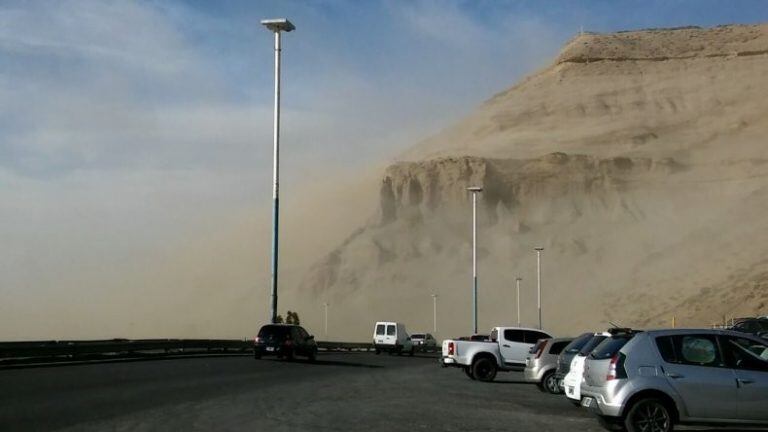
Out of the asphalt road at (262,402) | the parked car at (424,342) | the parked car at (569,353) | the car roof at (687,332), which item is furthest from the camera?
the parked car at (424,342)

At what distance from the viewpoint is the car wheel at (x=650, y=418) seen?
12.2 metres

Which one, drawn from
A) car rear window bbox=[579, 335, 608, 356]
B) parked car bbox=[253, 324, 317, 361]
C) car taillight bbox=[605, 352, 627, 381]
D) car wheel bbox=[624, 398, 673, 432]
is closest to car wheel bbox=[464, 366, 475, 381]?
parked car bbox=[253, 324, 317, 361]

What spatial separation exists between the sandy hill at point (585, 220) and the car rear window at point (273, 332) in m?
48.5

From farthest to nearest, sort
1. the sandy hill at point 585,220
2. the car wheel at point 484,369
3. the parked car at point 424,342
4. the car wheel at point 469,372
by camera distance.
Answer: the sandy hill at point 585,220 < the parked car at point 424,342 < the car wheel at point 469,372 < the car wheel at point 484,369

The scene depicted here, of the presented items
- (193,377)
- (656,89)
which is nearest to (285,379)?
(193,377)

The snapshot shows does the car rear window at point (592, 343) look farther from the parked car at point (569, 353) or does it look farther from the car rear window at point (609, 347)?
the car rear window at point (609, 347)

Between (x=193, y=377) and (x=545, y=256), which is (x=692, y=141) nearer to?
(x=545, y=256)

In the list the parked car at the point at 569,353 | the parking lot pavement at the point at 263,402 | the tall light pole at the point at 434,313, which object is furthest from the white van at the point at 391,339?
the tall light pole at the point at 434,313

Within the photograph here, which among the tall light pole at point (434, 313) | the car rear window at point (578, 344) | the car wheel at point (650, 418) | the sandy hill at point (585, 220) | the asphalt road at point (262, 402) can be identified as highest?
the sandy hill at point (585, 220)

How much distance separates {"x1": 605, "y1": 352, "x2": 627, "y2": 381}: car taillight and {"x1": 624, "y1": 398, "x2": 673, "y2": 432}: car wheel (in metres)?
0.43

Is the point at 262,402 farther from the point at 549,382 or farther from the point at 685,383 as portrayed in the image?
the point at 685,383

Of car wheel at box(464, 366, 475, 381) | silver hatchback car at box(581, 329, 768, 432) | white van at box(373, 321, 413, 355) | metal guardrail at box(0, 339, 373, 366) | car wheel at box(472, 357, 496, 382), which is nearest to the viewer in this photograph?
silver hatchback car at box(581, 329, 768, 432)

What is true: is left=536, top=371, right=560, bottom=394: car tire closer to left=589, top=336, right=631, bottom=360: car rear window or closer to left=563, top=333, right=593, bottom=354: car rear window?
left=563, top=333, right=593, bottom=354: car rear window

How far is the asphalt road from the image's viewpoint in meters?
13.7
